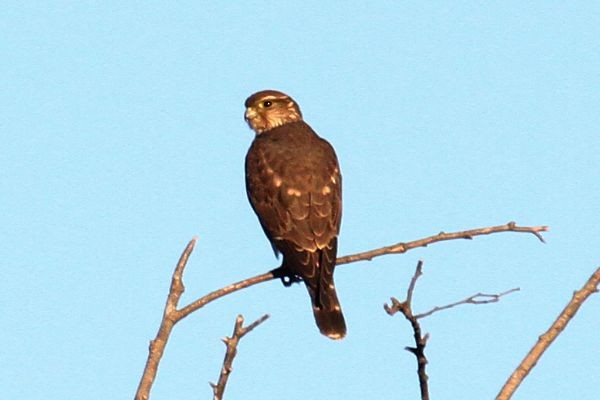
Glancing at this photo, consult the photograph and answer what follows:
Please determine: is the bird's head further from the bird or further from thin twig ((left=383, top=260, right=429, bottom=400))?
thin twig ((left=383, top=260, right=429, bottom=400))

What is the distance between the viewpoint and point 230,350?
10.5 feet

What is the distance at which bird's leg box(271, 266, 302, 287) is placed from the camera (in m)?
6.50

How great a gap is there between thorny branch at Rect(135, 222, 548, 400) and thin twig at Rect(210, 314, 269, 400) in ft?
0.63

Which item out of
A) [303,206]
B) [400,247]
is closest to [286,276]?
[303,206]

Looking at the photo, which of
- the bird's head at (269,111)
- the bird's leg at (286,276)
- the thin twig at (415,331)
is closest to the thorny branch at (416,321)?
the thin twig at (415,331)

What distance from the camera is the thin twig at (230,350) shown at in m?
3.01

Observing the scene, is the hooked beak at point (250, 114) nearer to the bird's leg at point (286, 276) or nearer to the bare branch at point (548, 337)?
the bird's leg at point (286, 276)

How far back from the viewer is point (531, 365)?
3.07m

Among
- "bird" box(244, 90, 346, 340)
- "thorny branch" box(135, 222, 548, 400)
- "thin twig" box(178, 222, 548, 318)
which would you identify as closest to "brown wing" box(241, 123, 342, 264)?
"bird" box(244, 90, 346, 340)

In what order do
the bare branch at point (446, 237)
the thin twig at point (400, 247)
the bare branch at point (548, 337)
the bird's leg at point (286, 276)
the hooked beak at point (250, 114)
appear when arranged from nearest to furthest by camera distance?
the bare branch at point (548, 337) < the thin twig at point (400, 247) < the bare branch at point (446, 237) < the bird's leg at point (286, 276) < the hooked beak at point (250, 114)

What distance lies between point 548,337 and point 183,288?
1.32m

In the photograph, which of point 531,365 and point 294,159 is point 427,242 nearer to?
point 531,365

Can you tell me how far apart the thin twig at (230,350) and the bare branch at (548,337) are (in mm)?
780

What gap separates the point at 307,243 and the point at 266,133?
5.71 feet
